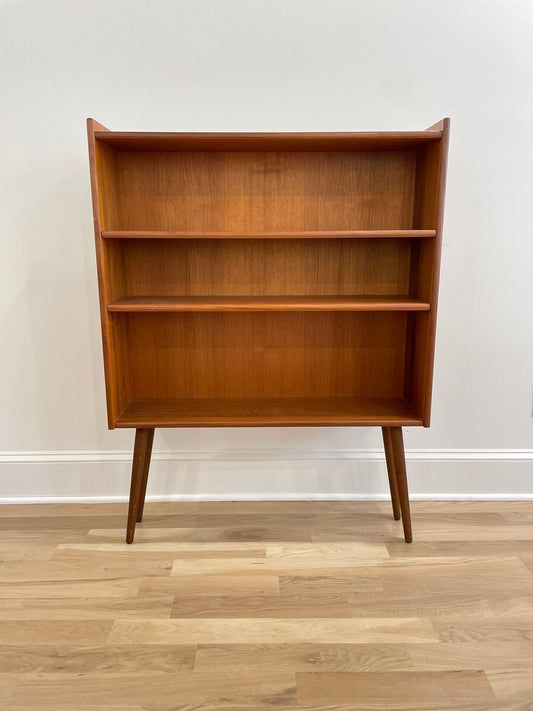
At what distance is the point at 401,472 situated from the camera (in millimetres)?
1598

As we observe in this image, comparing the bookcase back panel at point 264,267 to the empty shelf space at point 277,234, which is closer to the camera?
the empty shelf space at point 277,234

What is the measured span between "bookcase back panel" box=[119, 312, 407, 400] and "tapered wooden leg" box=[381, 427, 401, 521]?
0.51 ft

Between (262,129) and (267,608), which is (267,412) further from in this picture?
(262,129)

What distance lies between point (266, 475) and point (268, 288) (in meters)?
0.69

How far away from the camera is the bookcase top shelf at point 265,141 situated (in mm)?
1389

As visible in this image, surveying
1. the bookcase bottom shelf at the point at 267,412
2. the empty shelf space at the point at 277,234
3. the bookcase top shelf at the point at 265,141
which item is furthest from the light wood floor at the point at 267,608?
the bookcase top shelf at the point at 265,141

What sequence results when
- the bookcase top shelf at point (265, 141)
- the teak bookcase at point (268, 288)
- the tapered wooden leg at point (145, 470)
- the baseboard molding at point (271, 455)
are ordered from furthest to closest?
the baseboard molding at point (271, 455), the tapered wooden leg at point (145, 470), the teak bookcase at point (268, 288), the bookcase top shelf at point (265, 141)

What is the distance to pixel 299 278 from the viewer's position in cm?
170

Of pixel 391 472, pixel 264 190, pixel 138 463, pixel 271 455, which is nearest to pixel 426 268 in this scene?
pixel 264 190

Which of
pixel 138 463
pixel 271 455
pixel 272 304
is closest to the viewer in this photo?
pixel 272 304

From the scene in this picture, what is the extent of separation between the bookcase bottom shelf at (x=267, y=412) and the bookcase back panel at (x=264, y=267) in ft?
1.17

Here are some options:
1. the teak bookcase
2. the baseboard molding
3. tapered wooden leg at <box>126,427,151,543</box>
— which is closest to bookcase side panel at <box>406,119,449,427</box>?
the teak bookcase

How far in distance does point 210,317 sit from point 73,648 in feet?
3.26

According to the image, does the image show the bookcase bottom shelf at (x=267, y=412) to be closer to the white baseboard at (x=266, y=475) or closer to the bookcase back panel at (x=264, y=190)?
the white baseboard at (x=266, y=475)
